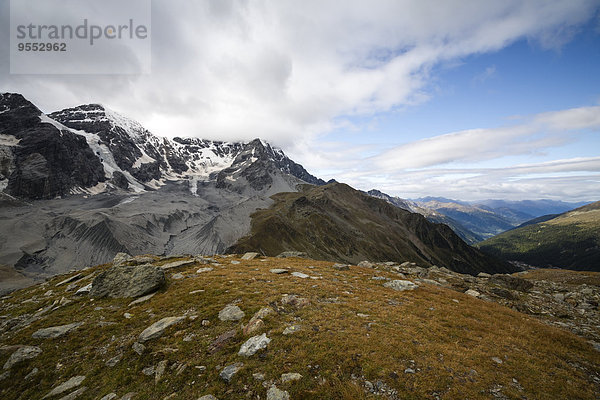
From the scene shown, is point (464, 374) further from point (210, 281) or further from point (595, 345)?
point (210, 281)

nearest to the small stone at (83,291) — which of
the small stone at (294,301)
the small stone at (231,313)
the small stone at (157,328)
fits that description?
the small stone at (157,328)

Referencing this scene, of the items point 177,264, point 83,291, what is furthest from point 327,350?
point 83,291

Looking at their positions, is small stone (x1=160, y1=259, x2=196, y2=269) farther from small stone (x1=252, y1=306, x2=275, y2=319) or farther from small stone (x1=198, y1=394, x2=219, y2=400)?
small stone (x1=198, y1=394, x2=219, y2=400)

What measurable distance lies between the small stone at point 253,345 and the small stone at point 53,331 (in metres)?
12.8

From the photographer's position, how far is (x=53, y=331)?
14773mm

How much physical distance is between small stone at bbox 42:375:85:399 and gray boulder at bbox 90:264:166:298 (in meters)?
8.81

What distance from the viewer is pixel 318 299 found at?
736 inches

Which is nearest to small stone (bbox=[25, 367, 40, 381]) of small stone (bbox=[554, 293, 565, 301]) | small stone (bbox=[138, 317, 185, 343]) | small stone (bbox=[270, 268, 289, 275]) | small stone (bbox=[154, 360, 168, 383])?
small stone (bbox=[138, 317, 185, 343])

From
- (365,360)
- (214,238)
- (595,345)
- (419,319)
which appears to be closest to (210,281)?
(365,360)

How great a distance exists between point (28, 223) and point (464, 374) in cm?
31273

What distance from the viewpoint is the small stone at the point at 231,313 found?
1486cm

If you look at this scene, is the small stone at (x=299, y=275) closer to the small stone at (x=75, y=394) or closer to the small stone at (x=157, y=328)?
the small stone at (x=157, y=328)

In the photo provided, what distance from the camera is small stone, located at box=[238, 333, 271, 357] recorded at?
11.3 metres

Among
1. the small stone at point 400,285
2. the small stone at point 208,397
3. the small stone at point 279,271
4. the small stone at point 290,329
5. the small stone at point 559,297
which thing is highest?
the small stone at point 290,329
